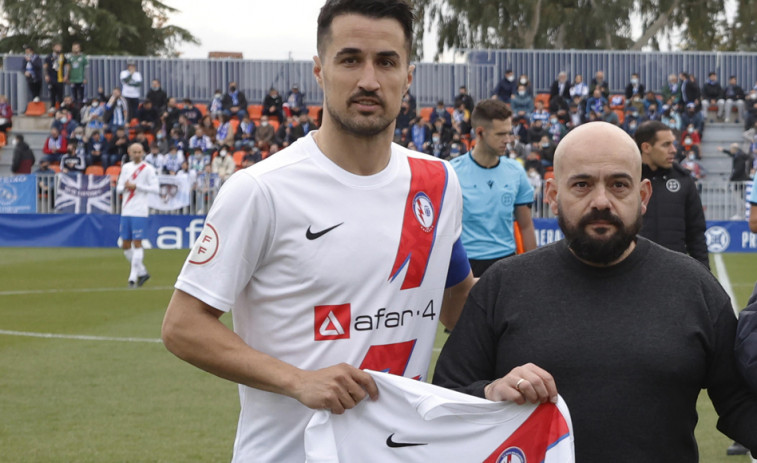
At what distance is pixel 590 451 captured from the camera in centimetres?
285

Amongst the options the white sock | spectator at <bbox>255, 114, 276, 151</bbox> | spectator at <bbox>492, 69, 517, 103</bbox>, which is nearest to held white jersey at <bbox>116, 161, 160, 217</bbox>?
the white sock

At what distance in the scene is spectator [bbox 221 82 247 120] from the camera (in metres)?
32.5

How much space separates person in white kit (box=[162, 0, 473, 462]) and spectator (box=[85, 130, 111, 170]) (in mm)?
26965

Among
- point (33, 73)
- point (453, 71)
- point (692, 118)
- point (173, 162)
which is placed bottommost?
point (173, 162)

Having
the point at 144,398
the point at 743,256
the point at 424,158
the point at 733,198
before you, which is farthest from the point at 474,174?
the point at 733,198

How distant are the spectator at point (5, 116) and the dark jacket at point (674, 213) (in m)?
28.2

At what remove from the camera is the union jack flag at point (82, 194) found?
24844 mm

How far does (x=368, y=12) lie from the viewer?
9.60 feet

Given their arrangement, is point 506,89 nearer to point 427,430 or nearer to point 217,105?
point 217,105

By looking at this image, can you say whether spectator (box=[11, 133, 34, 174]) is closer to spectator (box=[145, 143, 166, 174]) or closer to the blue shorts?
spectator (box=[145, 143, 166, 174])

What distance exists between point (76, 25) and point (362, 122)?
4962 cm

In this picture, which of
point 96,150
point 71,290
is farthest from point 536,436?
point 96,150

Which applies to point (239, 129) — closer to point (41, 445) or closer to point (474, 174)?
point (474, 174)

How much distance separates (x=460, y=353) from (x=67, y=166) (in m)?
27.2
